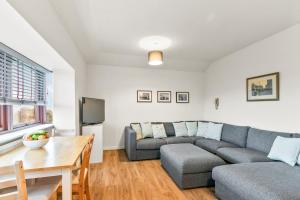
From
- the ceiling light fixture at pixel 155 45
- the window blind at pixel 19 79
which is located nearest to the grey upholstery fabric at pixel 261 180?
the ceiling light fixture at pixel 155 45

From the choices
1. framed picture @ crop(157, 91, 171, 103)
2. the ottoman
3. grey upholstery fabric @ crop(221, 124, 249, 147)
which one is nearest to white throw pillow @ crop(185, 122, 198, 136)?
grey upholstery fabric @ crop(221, 124, 249, 147)

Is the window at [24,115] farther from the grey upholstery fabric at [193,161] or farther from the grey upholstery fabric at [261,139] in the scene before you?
the grey upholstery fabric at [261,139]

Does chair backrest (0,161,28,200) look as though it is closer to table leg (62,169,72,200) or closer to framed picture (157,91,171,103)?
table leg (62,169,72,200)

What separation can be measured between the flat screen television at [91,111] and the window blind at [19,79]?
78 cm

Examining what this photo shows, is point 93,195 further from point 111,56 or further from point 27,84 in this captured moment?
point 111,56

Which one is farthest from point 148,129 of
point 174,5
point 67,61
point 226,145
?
point 174,5

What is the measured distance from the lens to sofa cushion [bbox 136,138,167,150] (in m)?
3.81

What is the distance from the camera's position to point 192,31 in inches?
112

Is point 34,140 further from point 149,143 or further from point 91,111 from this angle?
point 149,143

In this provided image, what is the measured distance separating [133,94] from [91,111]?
145cm

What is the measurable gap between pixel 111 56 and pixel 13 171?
352 cm

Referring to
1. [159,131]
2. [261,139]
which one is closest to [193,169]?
[261,139]

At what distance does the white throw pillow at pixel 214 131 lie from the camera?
Result: 392 centimetres

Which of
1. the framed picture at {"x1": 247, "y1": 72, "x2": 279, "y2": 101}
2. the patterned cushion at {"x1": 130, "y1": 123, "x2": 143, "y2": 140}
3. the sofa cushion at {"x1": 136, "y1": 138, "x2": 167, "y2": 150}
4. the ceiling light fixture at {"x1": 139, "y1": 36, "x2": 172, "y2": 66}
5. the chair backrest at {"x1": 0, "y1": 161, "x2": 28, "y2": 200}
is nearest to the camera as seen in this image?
the chair backrest at {"x1": 0, "y1": 161, "x2": 28, "y2": 200}
